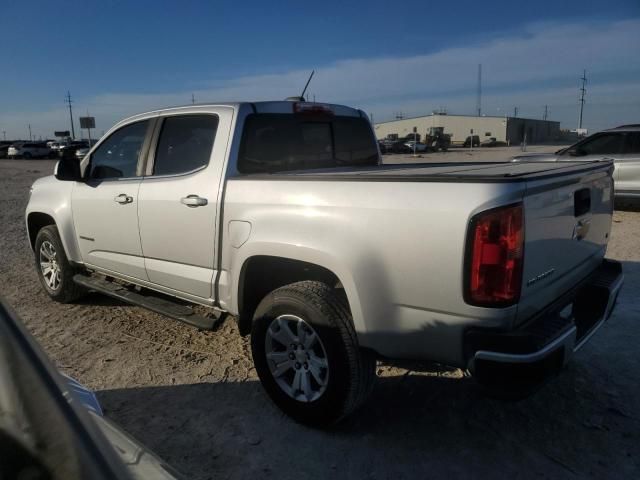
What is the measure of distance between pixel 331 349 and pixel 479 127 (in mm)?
88259

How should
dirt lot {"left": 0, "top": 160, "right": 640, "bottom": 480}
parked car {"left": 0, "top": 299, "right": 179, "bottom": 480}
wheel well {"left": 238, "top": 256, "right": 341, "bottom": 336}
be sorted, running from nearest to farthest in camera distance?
parked car {"left": 0, "top": 299, "right": 179, "bottom": 480}
dirt lot {"left": 0, "top": 160, "right": 640, "bottom": 480}
wheel well {"left": 238, "top": 256, "right": 341, "bottom": 336}

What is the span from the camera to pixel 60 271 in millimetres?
5180

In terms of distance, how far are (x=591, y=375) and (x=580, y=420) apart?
64 centimetres

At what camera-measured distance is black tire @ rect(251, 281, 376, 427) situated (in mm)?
2789

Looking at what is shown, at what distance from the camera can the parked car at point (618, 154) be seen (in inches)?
388

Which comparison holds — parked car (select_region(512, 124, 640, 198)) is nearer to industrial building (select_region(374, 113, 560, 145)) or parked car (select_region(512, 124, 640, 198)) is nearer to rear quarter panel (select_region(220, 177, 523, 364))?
rear quarter panel (select_region(220, 177, 523, 364))

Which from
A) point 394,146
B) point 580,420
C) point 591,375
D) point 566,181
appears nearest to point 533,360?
point 566,181

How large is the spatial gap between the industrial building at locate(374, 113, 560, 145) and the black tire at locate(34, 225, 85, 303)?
73036 mm

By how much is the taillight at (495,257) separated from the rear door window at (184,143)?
203 centimetres

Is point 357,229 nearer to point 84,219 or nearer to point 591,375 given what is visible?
point 591,375

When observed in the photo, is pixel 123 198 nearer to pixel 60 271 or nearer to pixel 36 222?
pixel 60 271

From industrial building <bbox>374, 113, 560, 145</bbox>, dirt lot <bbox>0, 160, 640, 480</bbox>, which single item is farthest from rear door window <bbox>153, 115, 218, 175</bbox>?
industrial building <bbox>374, 113, 560, 145</bbox>

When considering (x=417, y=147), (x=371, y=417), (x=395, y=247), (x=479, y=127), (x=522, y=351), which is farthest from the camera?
(x=479, y=127)

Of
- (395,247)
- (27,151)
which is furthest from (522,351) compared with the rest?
(27,151)
